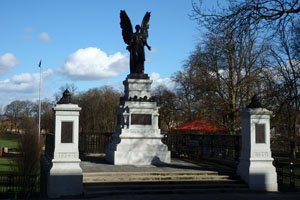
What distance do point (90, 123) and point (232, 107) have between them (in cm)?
3393

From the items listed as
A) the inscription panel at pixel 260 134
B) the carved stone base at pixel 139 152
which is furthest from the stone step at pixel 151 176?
the carved stone base at pixel 139 152

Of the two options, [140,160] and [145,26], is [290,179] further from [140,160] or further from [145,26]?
[145,26]

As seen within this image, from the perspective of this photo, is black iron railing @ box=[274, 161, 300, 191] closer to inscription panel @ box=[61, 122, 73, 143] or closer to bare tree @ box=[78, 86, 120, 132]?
inscription panel @ box=[61, 122, 73, 143]

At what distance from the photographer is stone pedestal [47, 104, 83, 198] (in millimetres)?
13602

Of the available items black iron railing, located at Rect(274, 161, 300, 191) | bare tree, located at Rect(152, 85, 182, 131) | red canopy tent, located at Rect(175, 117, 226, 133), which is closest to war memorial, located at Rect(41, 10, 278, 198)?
black iron railing, located at Rect(274, 161, 300, 191)

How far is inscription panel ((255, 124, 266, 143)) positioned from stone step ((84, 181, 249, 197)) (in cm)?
171

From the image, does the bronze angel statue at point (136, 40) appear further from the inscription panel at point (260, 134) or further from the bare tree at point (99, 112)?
the bare tree at point (99, 112)

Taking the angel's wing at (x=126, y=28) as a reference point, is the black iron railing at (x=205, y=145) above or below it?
below

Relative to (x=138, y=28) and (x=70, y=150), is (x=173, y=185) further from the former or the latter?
(x=138, y=28)

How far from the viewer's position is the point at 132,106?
62.8 feet

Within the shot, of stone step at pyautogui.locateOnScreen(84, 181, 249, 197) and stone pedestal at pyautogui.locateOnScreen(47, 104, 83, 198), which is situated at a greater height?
stone pedestal at pyautogui.locateOnScreen(47, 104, 83, 198)

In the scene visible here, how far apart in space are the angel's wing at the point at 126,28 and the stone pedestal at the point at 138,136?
2.83 metres

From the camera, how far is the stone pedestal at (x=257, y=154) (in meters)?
14.9

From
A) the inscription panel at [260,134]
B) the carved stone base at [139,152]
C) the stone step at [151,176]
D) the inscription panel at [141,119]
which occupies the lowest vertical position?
the stone step at [151,176]
